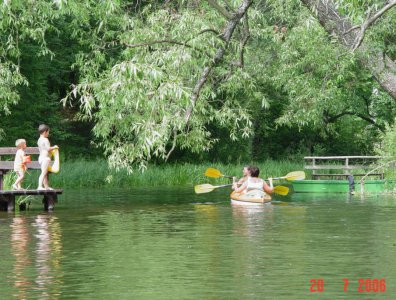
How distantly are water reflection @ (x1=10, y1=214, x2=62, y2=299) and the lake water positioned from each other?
0.01m

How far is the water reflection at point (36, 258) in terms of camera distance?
10234 millimetres

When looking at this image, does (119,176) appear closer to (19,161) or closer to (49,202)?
(49,202)

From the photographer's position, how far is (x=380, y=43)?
28453 millimetres

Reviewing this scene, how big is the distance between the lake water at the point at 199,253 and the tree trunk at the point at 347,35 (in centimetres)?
291

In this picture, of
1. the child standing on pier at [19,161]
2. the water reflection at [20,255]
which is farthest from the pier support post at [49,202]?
the water reflection at [20,255]

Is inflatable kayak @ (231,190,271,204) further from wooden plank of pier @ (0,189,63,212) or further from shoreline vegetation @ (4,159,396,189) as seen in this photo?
shoreline vegetation @ (4,159,396,189)

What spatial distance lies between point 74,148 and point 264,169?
29.3 ft

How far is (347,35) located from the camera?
2089 cm

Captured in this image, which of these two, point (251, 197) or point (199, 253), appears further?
point (251, 197)

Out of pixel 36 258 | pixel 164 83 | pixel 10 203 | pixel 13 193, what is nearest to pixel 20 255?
pixel 36 258

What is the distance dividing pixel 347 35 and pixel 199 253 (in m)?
8.94

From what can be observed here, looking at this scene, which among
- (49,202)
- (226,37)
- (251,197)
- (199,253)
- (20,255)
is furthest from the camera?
(251,197)

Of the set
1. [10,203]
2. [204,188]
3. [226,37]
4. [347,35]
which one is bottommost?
[10,203]

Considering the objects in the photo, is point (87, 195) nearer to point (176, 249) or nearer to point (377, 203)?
point (377, 203)
